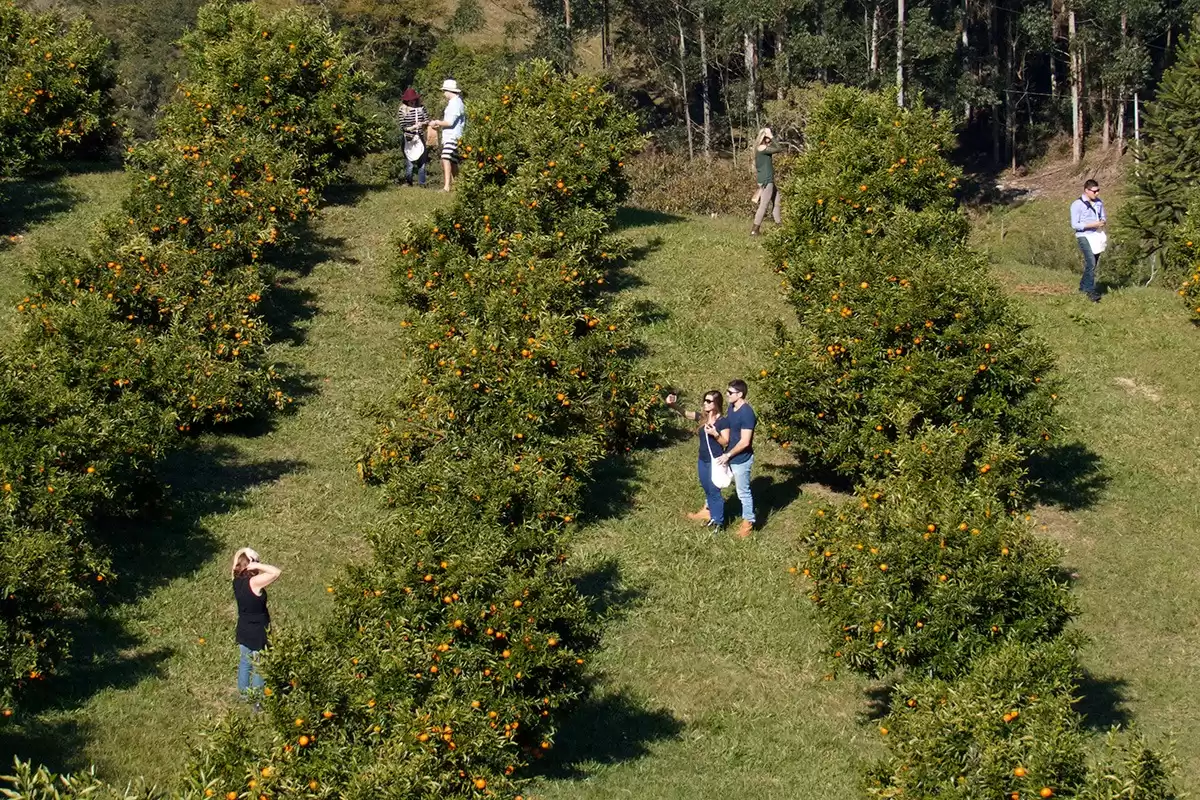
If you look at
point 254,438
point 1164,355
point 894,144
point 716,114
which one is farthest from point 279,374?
point 716,114

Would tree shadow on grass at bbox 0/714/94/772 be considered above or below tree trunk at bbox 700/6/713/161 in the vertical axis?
below

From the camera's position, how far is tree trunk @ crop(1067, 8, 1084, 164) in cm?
4762

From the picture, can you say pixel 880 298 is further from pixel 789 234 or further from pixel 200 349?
pixel 200 349

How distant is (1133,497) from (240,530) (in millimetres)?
8715

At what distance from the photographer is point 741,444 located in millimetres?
13047

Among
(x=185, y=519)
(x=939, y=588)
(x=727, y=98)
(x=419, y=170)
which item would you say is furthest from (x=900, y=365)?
(x=727, y=98)

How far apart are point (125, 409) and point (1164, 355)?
1194 centimetres

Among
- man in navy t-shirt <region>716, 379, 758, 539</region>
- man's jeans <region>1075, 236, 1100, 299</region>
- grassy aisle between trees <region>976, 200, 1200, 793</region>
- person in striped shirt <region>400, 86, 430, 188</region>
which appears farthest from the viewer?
person in striped shirt <region>400, 86, 430, 188</region>

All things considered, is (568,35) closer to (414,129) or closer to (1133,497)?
(414,129)

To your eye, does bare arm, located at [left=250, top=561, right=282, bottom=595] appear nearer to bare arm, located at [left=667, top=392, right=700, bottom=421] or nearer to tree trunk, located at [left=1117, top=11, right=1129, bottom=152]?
bare arm, located at [left=667, top=392, right=700, bottom=421]

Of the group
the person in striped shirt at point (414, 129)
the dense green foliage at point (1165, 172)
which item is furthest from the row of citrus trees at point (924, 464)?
the dense green foliage at point (1165, 172)

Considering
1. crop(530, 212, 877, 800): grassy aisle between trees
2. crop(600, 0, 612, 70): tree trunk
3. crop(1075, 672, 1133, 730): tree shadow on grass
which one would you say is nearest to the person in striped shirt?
crop(530, 212, 877, 800): grassy aisle between trees

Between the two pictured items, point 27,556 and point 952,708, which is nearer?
point 952,708

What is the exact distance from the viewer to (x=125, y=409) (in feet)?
40.0
